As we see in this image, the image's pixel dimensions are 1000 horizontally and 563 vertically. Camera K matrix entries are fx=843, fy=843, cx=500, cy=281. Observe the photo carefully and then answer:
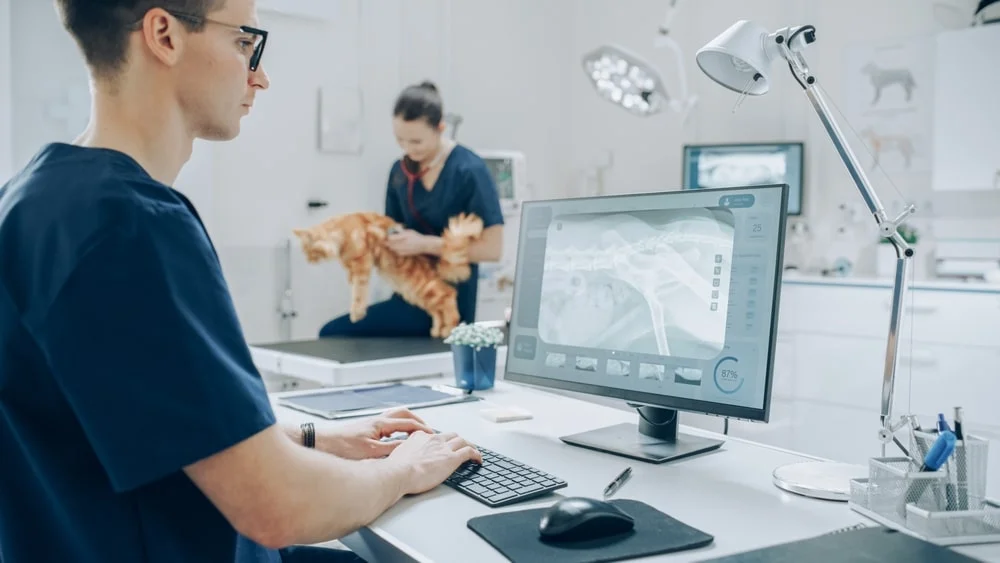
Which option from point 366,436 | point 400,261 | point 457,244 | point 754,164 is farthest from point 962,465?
point 754,164

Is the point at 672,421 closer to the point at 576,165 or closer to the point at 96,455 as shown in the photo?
the point at 96,455

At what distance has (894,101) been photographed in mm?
3947

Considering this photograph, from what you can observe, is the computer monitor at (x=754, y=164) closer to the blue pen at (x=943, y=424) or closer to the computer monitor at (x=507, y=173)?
the computer monitor at (x=507, y=173)

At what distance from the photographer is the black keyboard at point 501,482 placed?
1.10m

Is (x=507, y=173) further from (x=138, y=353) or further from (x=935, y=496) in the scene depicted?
(x=138, y=353)

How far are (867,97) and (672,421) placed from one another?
321cm

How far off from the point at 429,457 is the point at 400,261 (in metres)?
1.86

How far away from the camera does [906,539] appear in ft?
3.05

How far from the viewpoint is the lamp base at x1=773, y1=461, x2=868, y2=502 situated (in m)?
1.12

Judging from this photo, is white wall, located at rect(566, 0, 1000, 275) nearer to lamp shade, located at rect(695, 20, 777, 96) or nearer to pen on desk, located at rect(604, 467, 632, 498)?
lamp shade, located at rect(695, 20, 777, 96)

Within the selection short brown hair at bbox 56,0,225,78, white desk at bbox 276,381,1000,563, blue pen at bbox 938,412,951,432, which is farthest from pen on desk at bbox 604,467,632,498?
short brown hair at bbox 56,0,225,78

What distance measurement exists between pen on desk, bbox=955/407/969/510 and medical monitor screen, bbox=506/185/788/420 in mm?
245

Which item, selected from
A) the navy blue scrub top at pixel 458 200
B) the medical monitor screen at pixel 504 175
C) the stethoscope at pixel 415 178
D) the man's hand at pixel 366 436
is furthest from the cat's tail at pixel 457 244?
the man's hand at pixel 366 436

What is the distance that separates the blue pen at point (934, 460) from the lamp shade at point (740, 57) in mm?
593
